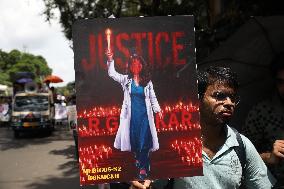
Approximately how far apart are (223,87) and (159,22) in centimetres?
46

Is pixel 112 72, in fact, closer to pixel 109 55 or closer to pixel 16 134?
pixel 109 55

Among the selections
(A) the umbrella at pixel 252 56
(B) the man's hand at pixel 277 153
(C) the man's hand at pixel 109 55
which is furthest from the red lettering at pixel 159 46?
(A) the umbrella at pixel 252 56

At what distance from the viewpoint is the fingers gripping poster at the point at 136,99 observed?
2.09 meters

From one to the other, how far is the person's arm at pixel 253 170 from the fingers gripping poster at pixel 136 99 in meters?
0.27

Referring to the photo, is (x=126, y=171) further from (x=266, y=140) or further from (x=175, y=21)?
(x=266, y=140)

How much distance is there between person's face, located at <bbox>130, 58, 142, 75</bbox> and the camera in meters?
2.14

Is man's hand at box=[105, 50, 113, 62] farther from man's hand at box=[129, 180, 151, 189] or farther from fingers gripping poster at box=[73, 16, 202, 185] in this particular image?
man's hand at box=[129, 180, 151, 189]

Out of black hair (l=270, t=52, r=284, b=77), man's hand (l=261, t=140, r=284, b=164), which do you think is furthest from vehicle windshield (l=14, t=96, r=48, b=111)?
man's hand (l=261, t=140, r=284, b=164)

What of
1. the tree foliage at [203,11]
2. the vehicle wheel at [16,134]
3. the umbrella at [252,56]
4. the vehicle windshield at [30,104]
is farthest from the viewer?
the vehicle wheel at [16,134]

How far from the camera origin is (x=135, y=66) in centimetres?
215

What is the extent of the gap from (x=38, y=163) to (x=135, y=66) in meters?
10.5

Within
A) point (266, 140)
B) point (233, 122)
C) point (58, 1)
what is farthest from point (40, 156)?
point (266, 140)

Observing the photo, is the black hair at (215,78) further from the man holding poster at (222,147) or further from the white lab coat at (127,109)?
the white lab coat at (127,109)

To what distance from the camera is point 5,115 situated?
24578 millimetres
